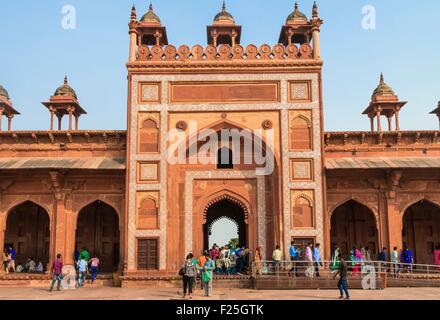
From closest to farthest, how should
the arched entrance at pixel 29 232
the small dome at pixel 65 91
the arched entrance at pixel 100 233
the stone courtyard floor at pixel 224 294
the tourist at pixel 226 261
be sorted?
the stone courtyard floor at pixel 224 294
the tourist at pixel 226 261
the arched entrance at pixel 100 233
the arched entrance at pixel 29 232
the small dome at pixel 65 91

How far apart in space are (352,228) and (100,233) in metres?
9.71

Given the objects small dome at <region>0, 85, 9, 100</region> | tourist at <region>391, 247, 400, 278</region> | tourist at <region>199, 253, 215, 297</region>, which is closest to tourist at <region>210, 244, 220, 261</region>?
tourist at <region>199, 253, 215, 297</region>

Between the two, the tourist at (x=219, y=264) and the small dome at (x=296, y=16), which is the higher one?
the small dome at (x=296, y=16)

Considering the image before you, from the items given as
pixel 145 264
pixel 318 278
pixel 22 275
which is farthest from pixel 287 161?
pixel 22 275

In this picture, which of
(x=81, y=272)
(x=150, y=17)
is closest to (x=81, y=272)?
(x=81, y=272)

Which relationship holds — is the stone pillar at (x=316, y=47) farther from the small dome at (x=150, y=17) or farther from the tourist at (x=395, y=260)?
the tourist at (x=395, y=260)

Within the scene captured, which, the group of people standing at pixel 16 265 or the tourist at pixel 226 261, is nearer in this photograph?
the tourist at pixel 226 261

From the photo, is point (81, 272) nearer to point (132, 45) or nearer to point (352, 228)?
point (132, 45)

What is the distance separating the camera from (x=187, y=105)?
60.2 feet

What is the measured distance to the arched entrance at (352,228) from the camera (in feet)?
66.2

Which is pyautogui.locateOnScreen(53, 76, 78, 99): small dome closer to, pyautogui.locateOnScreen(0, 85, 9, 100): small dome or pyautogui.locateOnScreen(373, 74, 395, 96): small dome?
pyautogui.locateOnScreen(0, 85, 9, 100): small dome

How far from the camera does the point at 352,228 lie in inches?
802

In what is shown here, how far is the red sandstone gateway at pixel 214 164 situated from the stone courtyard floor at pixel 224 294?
220 centimetres

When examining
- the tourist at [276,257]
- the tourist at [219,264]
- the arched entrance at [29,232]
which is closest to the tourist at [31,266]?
the arched entrance at [29,232]
